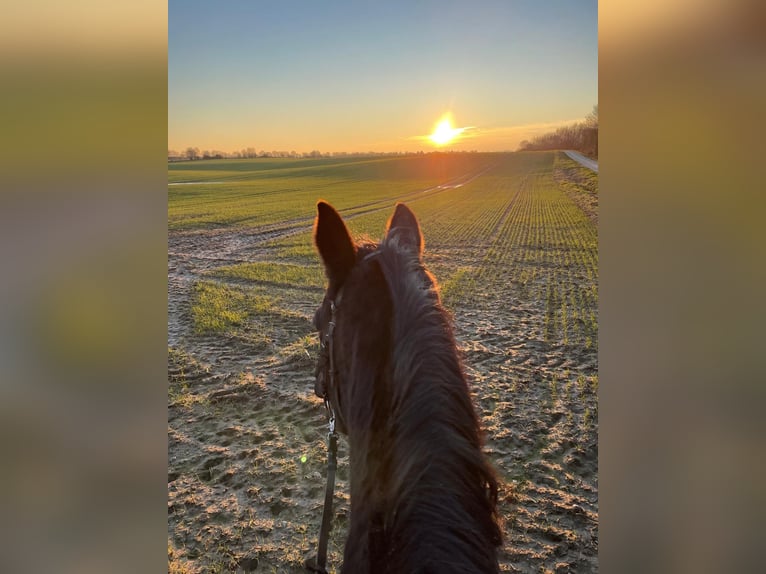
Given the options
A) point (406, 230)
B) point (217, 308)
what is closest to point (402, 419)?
point (406, 230)

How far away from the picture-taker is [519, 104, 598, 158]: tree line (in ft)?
4.98

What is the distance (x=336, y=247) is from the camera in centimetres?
95

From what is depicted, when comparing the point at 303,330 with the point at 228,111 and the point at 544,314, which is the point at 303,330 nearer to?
the point at 228,111

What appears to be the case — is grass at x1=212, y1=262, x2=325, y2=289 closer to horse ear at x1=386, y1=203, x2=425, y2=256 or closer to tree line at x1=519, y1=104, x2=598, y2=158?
tree line at x1=519, y1=104, x2=598, y2=158

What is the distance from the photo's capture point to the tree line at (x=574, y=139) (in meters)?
1.52

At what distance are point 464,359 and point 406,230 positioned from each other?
451 millimetres

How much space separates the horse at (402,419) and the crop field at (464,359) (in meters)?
0.11

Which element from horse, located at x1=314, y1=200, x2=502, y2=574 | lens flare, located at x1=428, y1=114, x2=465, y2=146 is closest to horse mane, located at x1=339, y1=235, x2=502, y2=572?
horse, located at x1=314, y1=200, x2=502, y2=574

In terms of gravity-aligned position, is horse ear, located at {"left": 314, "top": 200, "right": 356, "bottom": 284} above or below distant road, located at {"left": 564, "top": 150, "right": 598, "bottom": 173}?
below
